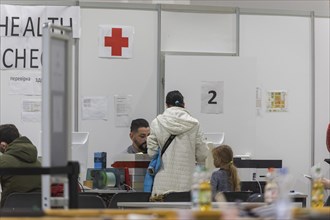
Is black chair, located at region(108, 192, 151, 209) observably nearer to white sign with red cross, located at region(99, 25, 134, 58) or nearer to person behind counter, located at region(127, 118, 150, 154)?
person behind counter, located at region(127, 118, 150, 154)

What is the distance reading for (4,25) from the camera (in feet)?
25.4

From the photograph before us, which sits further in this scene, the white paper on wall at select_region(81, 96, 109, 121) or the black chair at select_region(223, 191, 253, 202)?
the white paper on wall at select_region(81, 96, 109, 121)

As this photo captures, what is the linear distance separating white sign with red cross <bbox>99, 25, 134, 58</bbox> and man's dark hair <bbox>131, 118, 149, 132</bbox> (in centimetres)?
80

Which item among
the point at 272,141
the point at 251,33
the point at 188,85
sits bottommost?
the point at 272,141

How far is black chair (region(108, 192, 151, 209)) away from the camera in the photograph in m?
5.48

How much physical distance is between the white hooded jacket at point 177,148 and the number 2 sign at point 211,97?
1.83 m

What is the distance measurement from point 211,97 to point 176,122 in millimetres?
1946

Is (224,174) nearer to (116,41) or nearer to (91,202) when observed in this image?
(91,202)

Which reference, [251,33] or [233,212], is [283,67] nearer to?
[251,33]

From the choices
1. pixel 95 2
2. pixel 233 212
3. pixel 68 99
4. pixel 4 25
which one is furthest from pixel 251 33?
pixel 233 212

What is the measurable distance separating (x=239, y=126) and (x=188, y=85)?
25.6 inches

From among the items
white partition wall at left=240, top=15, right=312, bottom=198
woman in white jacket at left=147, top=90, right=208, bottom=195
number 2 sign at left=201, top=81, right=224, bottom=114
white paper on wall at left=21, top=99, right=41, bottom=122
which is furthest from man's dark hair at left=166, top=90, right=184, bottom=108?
white partition wall at left=240, top=15, right=312, bottom=198

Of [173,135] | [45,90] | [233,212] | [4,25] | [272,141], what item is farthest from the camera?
[272,141]

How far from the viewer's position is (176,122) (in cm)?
609
